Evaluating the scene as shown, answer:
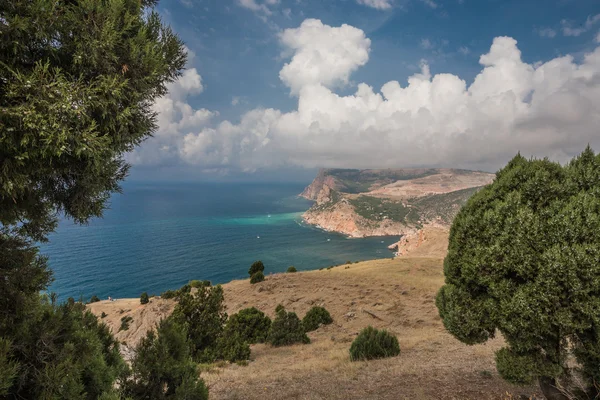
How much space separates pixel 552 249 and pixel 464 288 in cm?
177

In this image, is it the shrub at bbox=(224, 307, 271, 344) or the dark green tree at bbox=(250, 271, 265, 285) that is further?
the dark green tree at bbox=(250, 271, 265, 285)

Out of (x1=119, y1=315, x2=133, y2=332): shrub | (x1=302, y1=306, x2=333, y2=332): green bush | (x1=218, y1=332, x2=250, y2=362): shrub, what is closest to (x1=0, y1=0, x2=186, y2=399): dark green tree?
(x1=218, y1=332, x2=250, y2=362): shrub

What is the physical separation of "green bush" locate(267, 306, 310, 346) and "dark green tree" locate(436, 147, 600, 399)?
12216mm

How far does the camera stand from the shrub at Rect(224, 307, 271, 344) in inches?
703

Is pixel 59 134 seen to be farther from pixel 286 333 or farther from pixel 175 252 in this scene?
pixel 175 252

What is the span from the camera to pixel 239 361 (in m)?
12.6

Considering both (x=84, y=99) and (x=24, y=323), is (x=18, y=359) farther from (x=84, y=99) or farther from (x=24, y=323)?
(x=84, y=99)

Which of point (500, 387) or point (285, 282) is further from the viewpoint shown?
point (285, 282)

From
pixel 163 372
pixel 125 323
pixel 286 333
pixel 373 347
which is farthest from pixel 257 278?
pixel 163 372

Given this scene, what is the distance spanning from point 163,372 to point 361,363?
7436 millimetres

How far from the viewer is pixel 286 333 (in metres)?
16.2

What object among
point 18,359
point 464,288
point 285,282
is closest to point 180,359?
point 18,359

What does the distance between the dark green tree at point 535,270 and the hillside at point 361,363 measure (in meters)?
2.10

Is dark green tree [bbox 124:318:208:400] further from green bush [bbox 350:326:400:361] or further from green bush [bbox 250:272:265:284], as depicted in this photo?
green bush [bbox 250:272:265:284]
